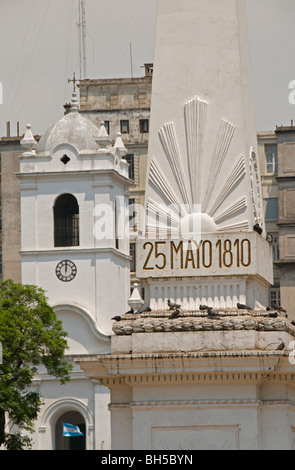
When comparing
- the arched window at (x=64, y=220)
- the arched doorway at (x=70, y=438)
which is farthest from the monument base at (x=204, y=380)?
the arched window at (x=64, y=220)

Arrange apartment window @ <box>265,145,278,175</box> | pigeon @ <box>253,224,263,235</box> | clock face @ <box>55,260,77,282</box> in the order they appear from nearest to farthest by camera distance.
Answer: pigeon @ <box>253,224,263,235</box> < clock face @ <box>55,260,77,282</box> < apartment window @ <box>265,145,278,175</box>

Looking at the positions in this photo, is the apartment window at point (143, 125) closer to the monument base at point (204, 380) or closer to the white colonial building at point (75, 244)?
the white colonial building at point (75, 244)

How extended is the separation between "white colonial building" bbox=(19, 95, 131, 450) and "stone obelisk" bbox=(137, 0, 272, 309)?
149ft

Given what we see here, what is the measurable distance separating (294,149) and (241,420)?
220 feet

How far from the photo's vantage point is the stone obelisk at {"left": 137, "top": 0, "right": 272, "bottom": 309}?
24391 millimetres

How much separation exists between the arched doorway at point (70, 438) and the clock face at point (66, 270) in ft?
17.9

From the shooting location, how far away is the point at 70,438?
71312mm

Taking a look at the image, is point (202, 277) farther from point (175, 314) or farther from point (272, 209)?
point (272, 209)

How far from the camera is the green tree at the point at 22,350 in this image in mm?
53688

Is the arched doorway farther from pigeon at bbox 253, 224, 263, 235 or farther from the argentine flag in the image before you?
pigeon at bbox 253, 224, 263, 235

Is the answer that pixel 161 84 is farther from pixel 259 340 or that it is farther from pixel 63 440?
pixel 63 440

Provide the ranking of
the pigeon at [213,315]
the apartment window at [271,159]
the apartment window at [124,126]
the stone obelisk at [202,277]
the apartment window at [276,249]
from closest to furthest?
the stone obelisk at [202,277]
the pigeon at [213,315]
the apartment window at [276,249]
the apartment window at [271,159]
the apartment window at [124,126]

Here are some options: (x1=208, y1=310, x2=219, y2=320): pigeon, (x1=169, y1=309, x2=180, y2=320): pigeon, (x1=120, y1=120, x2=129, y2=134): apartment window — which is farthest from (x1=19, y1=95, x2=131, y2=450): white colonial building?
(x1=208, y1=310, x2=219, y2=320): pigeon

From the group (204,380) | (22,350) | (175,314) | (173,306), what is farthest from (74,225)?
(204,380)
